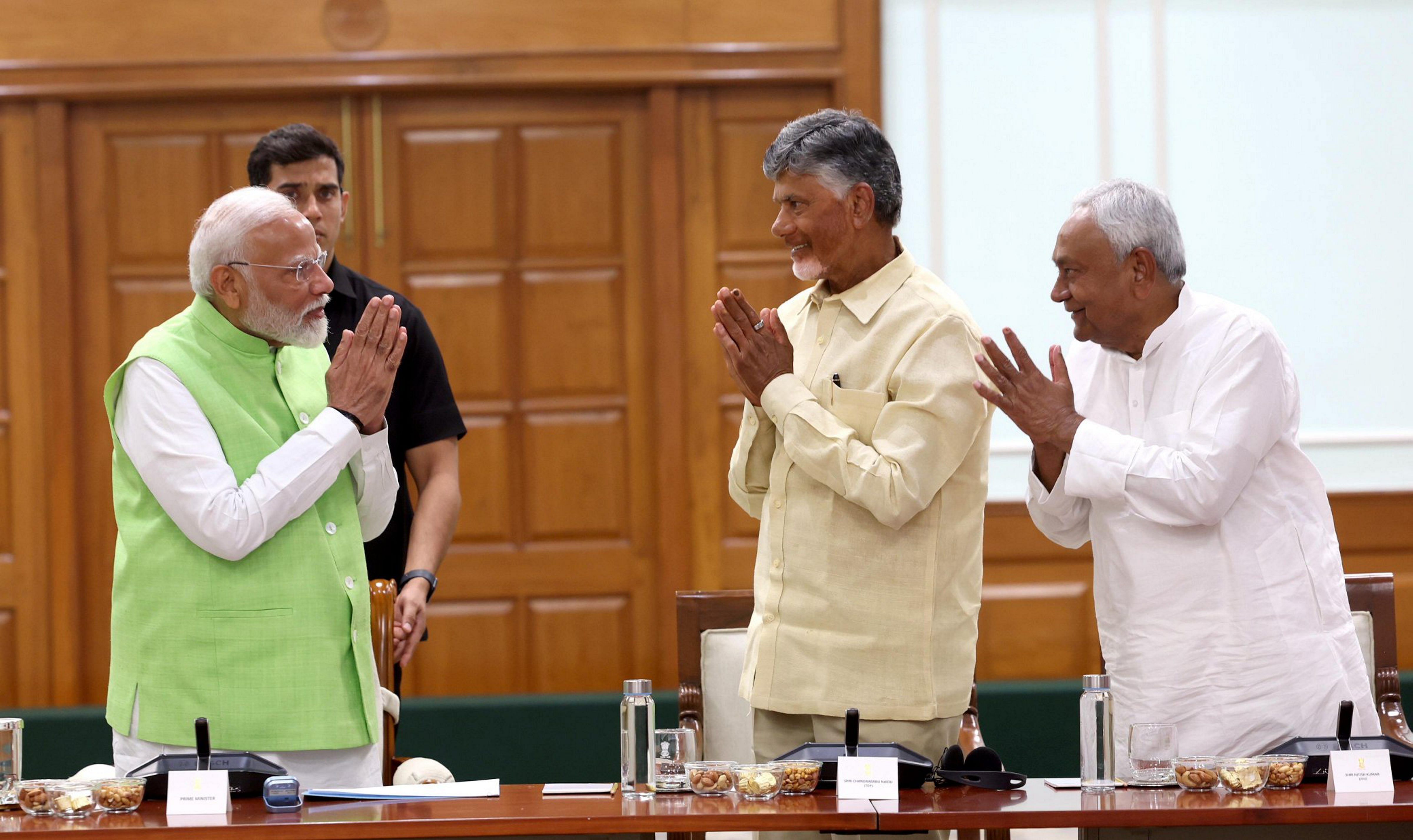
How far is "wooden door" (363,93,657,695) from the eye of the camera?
494 centimetres

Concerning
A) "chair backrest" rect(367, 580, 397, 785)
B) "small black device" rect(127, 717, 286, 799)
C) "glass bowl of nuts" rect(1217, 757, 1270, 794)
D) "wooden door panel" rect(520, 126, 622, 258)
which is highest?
"wooden door panel" rect(520, 126, 622, 258)

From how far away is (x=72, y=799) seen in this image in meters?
2.01

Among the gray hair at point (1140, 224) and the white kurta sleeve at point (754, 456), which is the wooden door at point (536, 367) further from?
the gray hair at point (1140, 224)

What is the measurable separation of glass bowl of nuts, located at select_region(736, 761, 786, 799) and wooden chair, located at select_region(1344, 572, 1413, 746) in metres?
1.43

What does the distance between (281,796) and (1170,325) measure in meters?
1.57

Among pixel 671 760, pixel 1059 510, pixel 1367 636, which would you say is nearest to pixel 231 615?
pixel 671 760

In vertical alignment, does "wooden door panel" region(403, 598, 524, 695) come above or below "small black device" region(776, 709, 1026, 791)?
below

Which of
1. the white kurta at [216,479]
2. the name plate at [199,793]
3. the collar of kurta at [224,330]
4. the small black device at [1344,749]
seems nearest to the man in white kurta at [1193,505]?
the small black device at [1344,749]

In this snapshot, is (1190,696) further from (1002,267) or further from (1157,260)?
(1002,267)

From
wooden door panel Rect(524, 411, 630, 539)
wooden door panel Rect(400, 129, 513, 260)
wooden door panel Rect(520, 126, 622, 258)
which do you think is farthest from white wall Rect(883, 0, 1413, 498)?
wooden door panel Rect(400, 129, 513, 260)

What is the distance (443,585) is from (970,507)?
9.45 ft

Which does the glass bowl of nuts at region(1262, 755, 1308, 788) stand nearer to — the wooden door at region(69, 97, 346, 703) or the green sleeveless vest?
the green sleeveless vest

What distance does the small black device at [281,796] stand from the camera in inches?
79.1

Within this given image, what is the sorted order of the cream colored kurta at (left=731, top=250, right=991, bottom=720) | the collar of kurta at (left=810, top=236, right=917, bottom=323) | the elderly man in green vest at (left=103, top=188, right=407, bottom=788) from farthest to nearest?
the collar of kurta at (left=810, top=236, right=917, bottom=323)
the cream colored kurta at (left=731, top=250, right=991, bottom=720)
the elderly man in green vest at (left=103, top=188, right=407, bottom=788)
